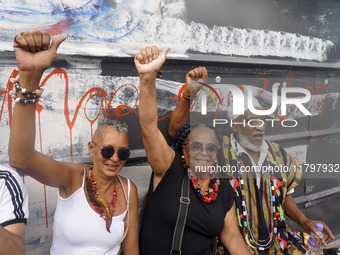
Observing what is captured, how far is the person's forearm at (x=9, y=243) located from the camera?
1170 millimetres

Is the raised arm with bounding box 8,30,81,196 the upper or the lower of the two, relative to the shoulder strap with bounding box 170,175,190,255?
upper

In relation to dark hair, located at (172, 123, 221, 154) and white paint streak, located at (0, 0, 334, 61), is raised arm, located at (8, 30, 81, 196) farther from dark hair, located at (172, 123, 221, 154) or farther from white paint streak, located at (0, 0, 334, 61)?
dark hair, located at (172, 123, 221, 154)

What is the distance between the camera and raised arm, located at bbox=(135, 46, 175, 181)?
1518 millimetres

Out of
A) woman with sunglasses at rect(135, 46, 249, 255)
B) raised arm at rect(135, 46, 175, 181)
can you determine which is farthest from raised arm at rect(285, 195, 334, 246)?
raised arm at rect(135, 46, 175, 181)

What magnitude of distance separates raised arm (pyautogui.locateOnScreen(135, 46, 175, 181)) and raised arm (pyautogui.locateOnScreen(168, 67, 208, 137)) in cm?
48

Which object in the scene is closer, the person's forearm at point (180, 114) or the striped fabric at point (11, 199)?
the striped fabric at point (11, 199)

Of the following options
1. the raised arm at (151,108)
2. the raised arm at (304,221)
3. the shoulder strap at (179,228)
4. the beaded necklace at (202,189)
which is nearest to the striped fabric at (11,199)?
the raised arm at (151,108)

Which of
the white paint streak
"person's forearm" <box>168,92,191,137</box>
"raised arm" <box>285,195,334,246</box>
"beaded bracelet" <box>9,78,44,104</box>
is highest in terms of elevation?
the white paint streak

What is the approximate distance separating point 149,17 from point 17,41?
1164 mm

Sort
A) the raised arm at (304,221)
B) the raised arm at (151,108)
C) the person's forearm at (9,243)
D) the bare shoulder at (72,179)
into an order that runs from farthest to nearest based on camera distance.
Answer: the raised arm at (304,221), the bare shoulder at (72,179), the raised arm at (151,108), the person's forearm at (9,243)

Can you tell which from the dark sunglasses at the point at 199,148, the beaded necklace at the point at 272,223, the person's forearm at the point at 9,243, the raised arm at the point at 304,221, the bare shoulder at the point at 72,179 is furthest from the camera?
the raised arm at the point at 304,221

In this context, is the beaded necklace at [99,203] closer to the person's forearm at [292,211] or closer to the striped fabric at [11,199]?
the striped fabric at [11,199]

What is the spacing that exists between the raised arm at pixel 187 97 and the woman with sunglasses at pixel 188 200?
0.21 meters

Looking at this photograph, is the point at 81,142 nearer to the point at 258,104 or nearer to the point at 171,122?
the point at 171,122
